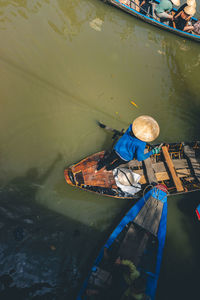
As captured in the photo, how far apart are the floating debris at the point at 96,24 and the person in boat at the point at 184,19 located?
4469mm

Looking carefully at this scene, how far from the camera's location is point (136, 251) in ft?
13.8

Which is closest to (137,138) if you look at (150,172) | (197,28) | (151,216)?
(150,172)

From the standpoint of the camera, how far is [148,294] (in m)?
3.76

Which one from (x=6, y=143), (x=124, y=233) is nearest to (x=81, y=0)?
(x=6, y=143)

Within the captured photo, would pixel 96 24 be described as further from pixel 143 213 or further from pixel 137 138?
pixel 143 213

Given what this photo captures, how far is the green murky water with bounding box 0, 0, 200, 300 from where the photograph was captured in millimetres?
4738

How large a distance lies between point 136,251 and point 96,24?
10.4 m

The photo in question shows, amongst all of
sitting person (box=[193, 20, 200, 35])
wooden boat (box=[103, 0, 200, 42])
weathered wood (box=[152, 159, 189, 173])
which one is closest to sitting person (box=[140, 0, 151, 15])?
wooden boat (box=[103, 0, 200, 42])

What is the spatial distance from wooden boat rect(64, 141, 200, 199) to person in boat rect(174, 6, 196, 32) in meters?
7.31

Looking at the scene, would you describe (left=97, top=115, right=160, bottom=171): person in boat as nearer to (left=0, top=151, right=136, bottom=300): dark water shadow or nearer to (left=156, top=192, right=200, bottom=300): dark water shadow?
(left=0, top=151, right=136, bottom=300): dark water shadow

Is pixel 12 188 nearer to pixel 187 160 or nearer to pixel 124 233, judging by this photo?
pixel 124 233

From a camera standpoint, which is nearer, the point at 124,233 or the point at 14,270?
the point at 14,270

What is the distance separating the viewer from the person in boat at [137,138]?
3580mm

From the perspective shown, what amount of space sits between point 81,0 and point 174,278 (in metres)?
13.0
